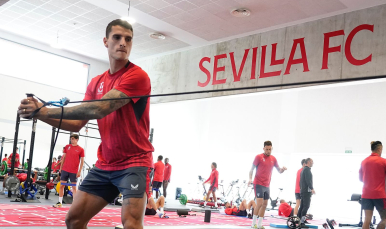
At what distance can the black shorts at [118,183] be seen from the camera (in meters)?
2.01

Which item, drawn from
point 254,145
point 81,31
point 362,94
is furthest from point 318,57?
point 254,145

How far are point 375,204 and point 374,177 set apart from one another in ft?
1.20

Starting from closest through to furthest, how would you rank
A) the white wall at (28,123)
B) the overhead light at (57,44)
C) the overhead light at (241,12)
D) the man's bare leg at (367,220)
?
1. the man's bare leg at (367,220)
2. the overhead light at (241,12)
3. the overhead light at (57,44)
4. the white wall at (28,123)

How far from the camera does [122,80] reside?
7.00 ft

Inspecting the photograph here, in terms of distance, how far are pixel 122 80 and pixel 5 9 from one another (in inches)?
384

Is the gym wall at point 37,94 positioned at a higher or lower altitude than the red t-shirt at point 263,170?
higher

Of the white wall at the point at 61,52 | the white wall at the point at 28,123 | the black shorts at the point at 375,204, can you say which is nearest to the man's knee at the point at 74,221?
the black shorts at the point at 375,204

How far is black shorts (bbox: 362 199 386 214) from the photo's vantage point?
539cm

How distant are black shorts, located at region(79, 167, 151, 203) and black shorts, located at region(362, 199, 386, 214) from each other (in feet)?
14.3

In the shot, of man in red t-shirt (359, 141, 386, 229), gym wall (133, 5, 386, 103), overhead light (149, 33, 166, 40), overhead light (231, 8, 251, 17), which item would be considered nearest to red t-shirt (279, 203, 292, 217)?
gym wall (133, 5, 386, 103)

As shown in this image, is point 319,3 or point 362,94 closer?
point 319,3

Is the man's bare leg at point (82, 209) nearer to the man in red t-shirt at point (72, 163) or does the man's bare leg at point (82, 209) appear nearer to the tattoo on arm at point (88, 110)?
the tattoo on arm at point (88, 110)

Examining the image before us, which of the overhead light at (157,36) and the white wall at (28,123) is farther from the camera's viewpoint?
the white wall at (28,123)

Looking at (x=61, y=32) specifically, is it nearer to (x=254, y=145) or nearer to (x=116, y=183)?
(x=254, y=145)
